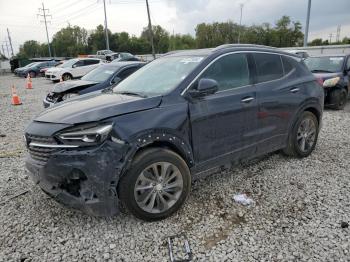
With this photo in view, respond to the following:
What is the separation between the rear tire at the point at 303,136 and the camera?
15.5 feet

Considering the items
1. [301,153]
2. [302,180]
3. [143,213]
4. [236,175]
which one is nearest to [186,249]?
[143,213]

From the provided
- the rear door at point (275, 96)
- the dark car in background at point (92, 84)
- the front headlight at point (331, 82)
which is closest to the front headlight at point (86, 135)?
the rear door at point (275, 96)

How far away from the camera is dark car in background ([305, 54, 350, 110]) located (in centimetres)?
883

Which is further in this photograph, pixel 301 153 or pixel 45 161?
pixel 301 153

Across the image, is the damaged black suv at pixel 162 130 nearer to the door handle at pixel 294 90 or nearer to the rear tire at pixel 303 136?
the door handle at pixel 294 90

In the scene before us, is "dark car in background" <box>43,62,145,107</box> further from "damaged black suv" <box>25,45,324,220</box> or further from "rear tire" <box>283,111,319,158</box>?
"rear tire" <box>283,111,319,158</box>

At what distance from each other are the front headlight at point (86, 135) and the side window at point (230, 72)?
138 centimetres

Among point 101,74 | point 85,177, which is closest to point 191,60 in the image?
point 85,177

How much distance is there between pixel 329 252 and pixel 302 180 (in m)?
1.56

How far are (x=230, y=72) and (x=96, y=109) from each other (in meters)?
1.78

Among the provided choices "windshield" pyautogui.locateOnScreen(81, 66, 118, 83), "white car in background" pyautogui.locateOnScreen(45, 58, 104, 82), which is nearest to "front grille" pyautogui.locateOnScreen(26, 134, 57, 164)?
"windshield" pyautogui.locateOnScreen(81, 66, 118, 83)

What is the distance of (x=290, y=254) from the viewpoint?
2764mm

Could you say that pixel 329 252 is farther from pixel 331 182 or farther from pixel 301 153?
pixel 301 153

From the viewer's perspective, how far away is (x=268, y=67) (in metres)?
4.37
